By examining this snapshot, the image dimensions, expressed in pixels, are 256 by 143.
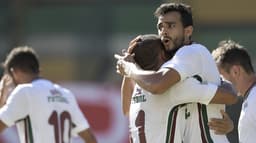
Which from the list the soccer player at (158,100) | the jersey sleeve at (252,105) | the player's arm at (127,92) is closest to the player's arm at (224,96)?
the soccer player at (158,100)

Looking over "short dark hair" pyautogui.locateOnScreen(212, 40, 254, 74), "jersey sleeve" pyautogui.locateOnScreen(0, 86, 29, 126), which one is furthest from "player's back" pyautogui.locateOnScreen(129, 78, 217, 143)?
"jersey sleeve" pyautogui.locateOnScreen(0, 86, 29, 126)

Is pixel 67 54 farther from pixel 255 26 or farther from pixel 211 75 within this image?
pixel 211 75

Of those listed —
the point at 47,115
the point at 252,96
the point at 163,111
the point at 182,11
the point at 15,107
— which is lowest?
the point at 47,115

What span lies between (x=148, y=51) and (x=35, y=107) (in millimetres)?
2145

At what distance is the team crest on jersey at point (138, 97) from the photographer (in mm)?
7234

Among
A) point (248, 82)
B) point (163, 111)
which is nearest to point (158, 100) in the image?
point (163, 111)

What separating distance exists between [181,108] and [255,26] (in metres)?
15.1

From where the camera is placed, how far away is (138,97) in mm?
7273

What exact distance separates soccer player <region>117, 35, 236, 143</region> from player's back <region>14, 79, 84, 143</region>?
1.94 m

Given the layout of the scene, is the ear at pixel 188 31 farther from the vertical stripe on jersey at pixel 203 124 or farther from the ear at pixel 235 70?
the ear at pixel 235 70

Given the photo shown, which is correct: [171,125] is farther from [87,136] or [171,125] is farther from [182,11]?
[87,136]

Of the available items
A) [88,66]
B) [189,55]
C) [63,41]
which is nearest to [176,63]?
[189,55]

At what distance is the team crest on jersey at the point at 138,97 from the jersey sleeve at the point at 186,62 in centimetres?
32

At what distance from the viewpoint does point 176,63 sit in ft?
22.9
